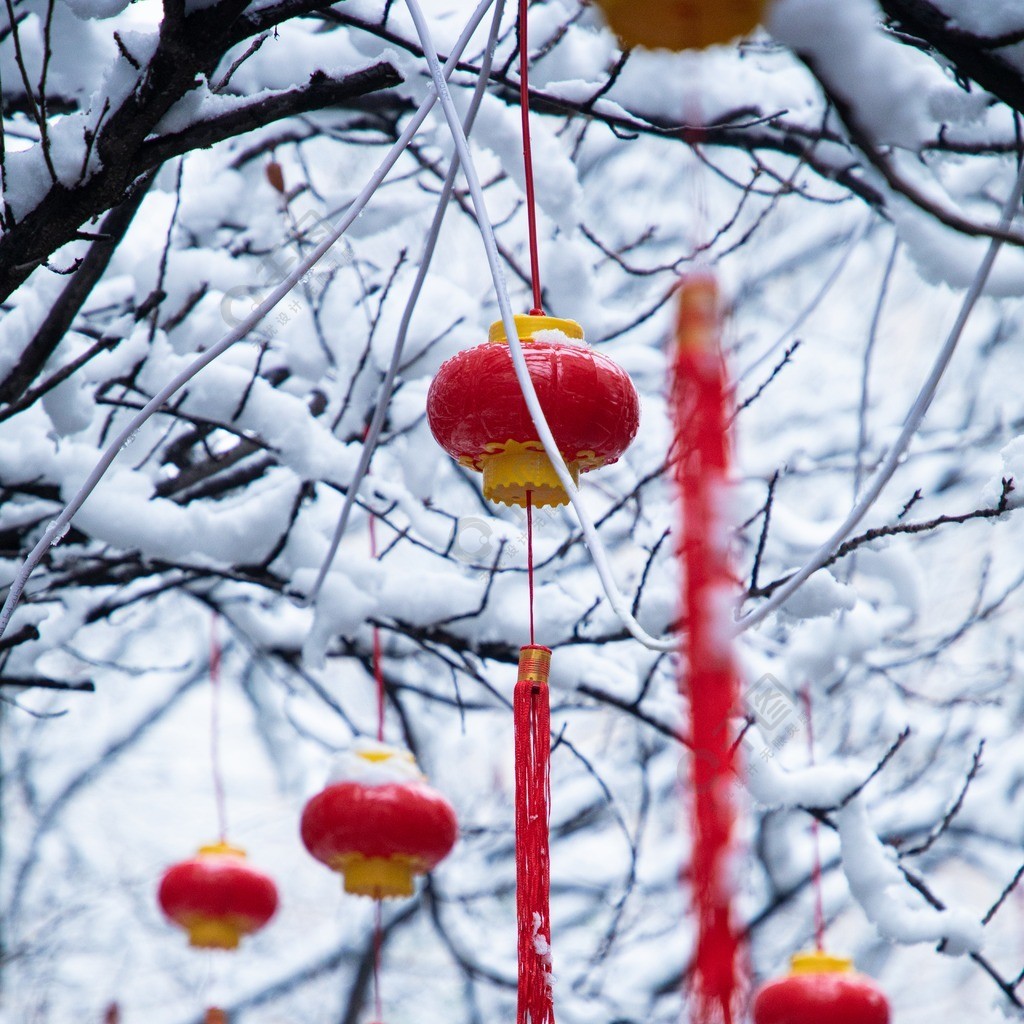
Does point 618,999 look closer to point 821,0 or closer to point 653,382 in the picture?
point 653,382

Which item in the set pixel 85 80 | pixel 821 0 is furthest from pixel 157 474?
pixel 821 0

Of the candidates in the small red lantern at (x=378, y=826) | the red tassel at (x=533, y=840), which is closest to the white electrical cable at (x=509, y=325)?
the red tassel at (x=533, y=840)

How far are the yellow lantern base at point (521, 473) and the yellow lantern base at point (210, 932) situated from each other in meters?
1.82

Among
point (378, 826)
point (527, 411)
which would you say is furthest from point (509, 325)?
point (378, 826)

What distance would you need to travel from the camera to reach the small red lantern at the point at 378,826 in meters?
2.50

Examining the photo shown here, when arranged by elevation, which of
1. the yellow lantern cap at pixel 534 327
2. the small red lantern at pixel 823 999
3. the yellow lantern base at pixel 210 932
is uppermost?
the yellow lantern cap at pixel 534 327

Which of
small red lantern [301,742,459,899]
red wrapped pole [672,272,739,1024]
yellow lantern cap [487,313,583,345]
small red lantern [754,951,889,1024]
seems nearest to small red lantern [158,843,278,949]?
small red lantern [301,742,459,899]

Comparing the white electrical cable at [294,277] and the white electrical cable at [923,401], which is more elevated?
the white electrical cable at [294,277]

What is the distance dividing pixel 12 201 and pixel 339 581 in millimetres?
1242

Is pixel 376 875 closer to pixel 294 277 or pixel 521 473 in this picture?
pixel 521 473

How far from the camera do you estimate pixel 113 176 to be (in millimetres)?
1526

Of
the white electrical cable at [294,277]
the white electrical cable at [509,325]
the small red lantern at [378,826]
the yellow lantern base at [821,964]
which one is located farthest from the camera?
the yellow lantern base at [821,964]

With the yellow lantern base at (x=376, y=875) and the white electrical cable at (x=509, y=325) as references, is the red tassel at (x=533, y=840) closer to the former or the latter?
the white electrical cable at (x=509, y=325)

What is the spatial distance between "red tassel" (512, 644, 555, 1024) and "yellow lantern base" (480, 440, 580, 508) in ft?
0.91
